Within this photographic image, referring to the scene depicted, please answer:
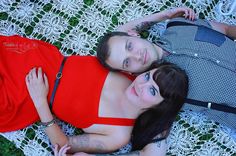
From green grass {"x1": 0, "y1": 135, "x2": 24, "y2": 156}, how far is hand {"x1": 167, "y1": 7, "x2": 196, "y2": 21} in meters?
1.01

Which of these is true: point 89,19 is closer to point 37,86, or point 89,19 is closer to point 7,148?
point 37,86

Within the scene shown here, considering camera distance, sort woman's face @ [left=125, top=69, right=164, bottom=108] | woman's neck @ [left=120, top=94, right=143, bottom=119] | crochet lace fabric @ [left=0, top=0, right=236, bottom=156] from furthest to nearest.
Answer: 1. crochet lace fabric @ [left=0, top=0, right=236, bottom=156]
2. woman's neck @ [left=120, top=94, right=143, bottom=119]
3. woman's face @ [left=125, top=69, right=164, bottom=108]

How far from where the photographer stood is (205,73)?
177cm

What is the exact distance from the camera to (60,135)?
177 cm

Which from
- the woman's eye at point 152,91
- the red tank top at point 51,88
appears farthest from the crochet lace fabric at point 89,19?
the woman's eye at point 152,91

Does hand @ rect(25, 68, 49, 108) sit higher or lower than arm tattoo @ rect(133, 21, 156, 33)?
lower

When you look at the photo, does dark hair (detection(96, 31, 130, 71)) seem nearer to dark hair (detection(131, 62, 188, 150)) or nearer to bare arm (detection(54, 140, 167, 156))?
dark hair (detection(131, 62, 188, 150))

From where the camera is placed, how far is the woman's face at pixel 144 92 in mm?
1617

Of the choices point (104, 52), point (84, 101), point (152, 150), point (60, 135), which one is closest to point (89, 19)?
point (104, 52)

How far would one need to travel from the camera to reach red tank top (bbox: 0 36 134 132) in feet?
5.71

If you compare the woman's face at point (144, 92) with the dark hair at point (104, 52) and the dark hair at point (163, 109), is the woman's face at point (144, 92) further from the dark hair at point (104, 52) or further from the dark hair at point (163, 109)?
the dark hair at point (104, 52)

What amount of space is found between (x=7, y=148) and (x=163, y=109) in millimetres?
814

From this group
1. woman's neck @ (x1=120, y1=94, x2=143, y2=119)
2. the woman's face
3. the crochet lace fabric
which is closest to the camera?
the woman's face

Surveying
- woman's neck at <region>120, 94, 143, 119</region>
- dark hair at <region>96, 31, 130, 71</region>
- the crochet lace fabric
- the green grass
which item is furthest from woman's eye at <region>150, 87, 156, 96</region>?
the green grass
